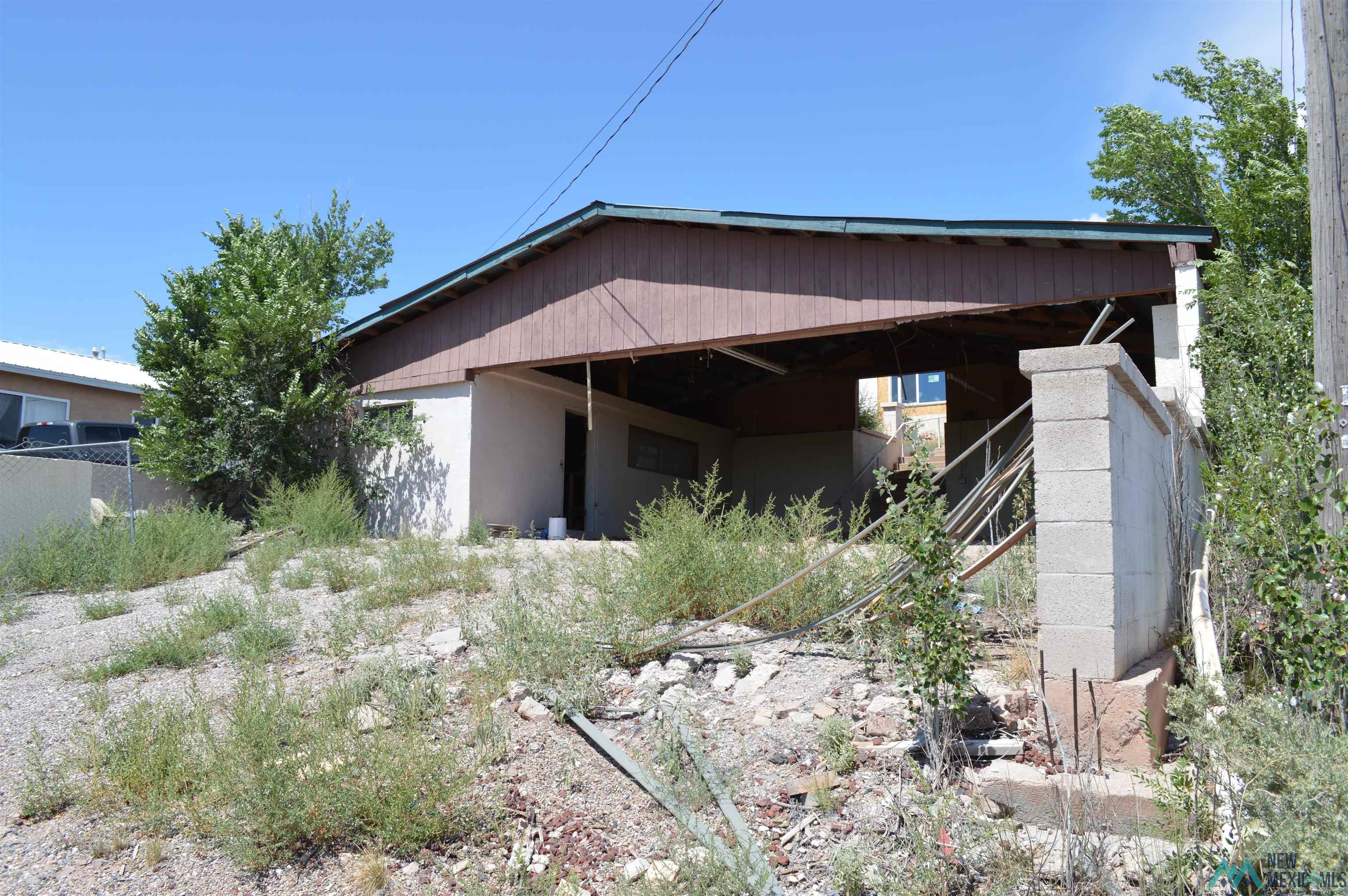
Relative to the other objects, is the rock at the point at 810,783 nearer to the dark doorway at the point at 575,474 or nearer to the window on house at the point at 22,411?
the dark doorway at the point at 575,474

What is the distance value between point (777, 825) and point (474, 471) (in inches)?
394

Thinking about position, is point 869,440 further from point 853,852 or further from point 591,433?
point 853,852

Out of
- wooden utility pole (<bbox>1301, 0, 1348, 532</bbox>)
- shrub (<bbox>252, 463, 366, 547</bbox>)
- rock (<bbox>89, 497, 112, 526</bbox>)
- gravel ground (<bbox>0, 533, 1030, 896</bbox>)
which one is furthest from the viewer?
rock (<bbox>89, 497, 112, 526</bbox>)

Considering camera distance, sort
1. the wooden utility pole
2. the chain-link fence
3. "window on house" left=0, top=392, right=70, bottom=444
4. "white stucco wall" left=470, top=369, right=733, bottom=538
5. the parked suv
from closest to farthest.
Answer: the wooden utility pole
the chain-link fence
the parked suv
"white stucco wall" left=470, top=369, right=733, bottom=538
"window on house" left=0, top=392, right=70, bottom=444

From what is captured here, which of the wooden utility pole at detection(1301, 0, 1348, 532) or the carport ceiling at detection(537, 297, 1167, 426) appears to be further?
the carport ceiling at detection(537, 297, 1167, 426)

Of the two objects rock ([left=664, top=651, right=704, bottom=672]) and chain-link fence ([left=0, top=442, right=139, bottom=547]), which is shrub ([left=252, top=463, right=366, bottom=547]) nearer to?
chain-link fence ([left=0, top=442, right=139, bottom=547])

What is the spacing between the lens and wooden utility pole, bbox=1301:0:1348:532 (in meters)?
4.60

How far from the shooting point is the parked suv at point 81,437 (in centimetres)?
1327

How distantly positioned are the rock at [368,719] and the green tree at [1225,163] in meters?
10.9

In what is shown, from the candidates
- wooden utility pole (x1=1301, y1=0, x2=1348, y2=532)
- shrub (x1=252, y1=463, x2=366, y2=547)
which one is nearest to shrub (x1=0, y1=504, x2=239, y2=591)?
shrub (x1=252, y1=463, x2=366, y2=547)

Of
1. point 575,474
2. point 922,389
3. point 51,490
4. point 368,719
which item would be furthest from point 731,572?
point 922,389

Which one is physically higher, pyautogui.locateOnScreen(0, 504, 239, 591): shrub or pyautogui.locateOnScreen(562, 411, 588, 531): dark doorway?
pyautogui.locateOnScreen(562, 411, 588, 531): dark doorway

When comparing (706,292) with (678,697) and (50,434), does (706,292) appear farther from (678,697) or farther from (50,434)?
(50,434)

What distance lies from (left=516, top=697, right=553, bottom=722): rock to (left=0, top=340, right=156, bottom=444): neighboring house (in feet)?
42.7
